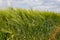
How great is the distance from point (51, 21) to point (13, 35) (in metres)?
1.29

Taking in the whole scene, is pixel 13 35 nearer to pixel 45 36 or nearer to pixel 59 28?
pixel 45 36

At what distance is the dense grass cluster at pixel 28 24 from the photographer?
19.5 ft

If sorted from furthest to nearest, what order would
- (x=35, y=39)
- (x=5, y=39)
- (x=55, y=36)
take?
(x=55, y=36) → (x=35, y=39) → (x=5, y=39)

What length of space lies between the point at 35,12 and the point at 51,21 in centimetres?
51

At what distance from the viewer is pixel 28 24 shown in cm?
626

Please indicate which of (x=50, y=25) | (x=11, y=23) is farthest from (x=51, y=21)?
(x=11, y=23)

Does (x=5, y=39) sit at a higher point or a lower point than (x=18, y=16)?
lower

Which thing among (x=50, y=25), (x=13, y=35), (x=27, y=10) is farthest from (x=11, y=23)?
(x=50, y=25)

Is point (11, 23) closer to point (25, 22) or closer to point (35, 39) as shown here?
point (25, 22)

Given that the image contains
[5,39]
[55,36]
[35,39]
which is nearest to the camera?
[5,39]

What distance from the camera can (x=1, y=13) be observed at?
5988mm

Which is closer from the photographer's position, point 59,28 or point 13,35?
point 13,35

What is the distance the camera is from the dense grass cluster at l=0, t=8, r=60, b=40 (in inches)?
234

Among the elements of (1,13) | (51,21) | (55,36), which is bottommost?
(55,36)
